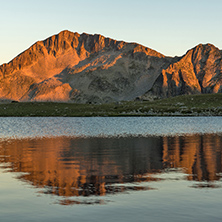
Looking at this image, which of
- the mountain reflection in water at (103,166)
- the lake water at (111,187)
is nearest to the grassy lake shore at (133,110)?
the mountain reflection in water at (103,166)

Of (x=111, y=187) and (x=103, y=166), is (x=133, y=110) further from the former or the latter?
(x=111, y=187)

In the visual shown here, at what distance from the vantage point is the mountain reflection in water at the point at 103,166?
19516mm

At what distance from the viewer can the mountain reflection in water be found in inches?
768

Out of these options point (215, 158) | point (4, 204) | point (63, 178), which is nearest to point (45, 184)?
point (63, 178)

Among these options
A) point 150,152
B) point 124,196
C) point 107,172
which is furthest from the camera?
point 150,152

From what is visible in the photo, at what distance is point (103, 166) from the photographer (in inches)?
1024

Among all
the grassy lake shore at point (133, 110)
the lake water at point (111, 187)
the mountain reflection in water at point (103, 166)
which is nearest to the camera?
the lake water at point (111, 187)

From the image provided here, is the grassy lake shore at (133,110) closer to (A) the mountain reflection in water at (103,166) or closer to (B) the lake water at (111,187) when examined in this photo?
(A) the mountain reflection in water at (103,166)

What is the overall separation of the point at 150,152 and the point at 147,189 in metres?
16.7

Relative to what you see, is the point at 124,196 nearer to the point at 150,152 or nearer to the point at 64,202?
the point at 64,202

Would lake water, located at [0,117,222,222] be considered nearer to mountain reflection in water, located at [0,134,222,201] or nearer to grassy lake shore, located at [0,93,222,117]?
mountain reflection in water, located at [0,134,222,201]

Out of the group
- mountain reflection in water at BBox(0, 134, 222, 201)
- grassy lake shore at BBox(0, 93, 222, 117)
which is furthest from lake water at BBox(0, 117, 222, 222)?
grassy lake shore at BBox(0, 93, 222, 117)

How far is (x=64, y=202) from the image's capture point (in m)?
15.9

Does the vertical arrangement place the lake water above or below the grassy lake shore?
below
